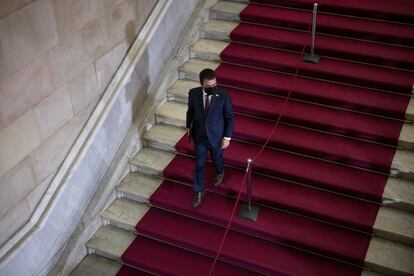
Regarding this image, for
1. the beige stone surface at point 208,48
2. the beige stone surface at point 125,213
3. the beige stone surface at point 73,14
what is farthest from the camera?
the beige stone surface at point 208,48

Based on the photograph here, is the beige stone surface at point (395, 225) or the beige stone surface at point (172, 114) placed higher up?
the beige stone surface at point (172, 114)

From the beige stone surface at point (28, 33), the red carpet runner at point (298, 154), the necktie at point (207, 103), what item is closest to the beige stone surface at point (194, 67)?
the red carpet runner at point (298, 154)

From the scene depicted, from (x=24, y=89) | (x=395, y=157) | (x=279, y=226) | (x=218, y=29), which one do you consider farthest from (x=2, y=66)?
(x=395, y=157)

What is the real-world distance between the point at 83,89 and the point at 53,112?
0.51m

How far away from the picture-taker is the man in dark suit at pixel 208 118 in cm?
509

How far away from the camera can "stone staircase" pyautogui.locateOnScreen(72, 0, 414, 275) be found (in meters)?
5.16

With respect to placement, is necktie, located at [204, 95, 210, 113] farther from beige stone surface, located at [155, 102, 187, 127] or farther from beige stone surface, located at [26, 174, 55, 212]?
beige stone surface, located at [26, 174, 55, 212]

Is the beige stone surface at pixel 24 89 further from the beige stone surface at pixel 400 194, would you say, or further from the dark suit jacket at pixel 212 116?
the beige stone surface at pixel 400 194

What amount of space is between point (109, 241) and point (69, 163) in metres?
1.07

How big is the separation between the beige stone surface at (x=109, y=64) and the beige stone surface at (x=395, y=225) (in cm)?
327

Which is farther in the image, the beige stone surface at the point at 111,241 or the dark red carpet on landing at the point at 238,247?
the beige stone surface at the point at 111,241

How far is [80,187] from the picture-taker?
18.0 ft

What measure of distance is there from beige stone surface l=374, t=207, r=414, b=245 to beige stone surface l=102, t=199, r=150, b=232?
260cm

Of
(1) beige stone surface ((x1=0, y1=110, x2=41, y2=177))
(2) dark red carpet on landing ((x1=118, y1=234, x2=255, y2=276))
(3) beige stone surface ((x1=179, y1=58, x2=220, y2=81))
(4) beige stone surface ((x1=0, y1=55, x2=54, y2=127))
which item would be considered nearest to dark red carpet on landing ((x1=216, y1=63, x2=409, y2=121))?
(3) beige stone surface ((x1=179, y1=58, x2=220, y2=81))
